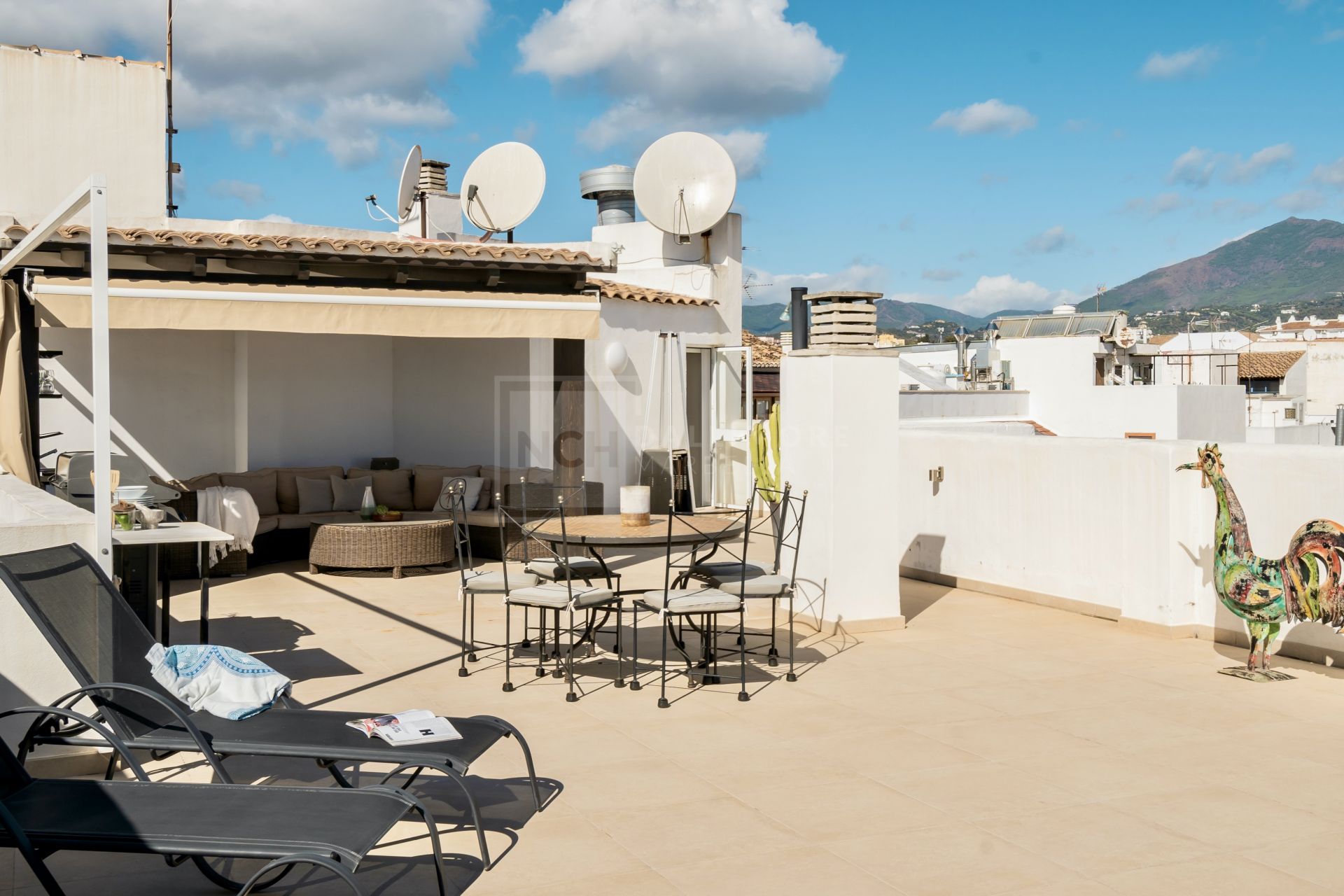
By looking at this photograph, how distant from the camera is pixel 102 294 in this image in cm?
557

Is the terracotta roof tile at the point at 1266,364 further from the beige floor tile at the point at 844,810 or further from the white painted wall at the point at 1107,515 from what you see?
the beige floor tile at the point at 844,810

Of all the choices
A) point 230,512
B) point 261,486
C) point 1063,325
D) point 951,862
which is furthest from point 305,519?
point 1063,325

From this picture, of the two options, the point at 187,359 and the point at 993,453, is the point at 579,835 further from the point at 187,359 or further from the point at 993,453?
the point at 187,359

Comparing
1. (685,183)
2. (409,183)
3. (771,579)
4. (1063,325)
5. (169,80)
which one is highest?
(169,80)

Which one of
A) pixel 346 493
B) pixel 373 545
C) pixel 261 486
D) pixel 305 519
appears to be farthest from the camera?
pixel 346 493

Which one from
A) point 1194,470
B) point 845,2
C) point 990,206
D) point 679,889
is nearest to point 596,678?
point 679,889

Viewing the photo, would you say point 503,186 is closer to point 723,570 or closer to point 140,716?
point 723,570

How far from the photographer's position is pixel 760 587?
23.7 ft

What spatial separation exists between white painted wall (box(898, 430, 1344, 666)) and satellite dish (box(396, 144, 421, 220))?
915 centimetres

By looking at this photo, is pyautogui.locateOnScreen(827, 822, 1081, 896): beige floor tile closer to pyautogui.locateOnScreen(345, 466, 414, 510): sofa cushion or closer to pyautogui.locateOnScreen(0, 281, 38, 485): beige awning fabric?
pyautogui.locateOnScreen(0, 281, 38, 485): beige awning fabric

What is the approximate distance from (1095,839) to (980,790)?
667 millimetres

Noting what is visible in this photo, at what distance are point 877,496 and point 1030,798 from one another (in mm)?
3901

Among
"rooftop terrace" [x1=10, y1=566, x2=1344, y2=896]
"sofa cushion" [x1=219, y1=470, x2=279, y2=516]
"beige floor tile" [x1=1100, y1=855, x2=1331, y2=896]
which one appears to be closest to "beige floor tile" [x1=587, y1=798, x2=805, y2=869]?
"rooftop terrace" [x1=10, y1=566, x2=1344, y2=896]

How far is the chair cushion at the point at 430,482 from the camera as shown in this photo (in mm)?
13469
